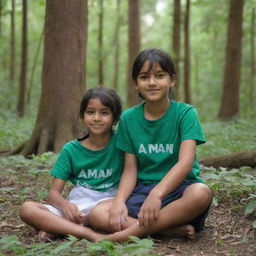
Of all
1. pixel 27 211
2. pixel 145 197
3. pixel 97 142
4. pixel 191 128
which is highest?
pixel 191 128

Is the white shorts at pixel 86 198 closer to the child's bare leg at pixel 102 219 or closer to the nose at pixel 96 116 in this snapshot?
the child's bare leg at pixel 102 219

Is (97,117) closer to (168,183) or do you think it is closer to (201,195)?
(168,183)

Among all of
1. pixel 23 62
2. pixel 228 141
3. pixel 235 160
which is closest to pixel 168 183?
pixel 235 160

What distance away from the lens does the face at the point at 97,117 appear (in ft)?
11.6

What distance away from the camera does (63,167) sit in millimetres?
3514

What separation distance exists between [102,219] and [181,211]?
61 cm

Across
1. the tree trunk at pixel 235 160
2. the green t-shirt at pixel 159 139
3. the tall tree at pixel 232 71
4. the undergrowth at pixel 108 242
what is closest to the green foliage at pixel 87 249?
the undergrowth at pixel 108 242

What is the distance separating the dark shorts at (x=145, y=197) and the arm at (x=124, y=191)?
6 cm

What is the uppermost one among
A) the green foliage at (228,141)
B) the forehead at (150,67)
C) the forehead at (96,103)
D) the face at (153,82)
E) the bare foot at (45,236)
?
the forehead at (150,67)

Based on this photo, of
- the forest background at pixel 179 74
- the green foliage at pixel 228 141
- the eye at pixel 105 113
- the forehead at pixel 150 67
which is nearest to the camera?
the forehead at pixel 150 67

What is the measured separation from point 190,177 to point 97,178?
76 cm

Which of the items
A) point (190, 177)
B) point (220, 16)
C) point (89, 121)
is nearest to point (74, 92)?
point (89, 121)

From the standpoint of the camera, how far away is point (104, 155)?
356 centimetres

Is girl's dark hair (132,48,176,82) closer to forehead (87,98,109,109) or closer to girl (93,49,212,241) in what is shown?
girl (93,49,212,241)
